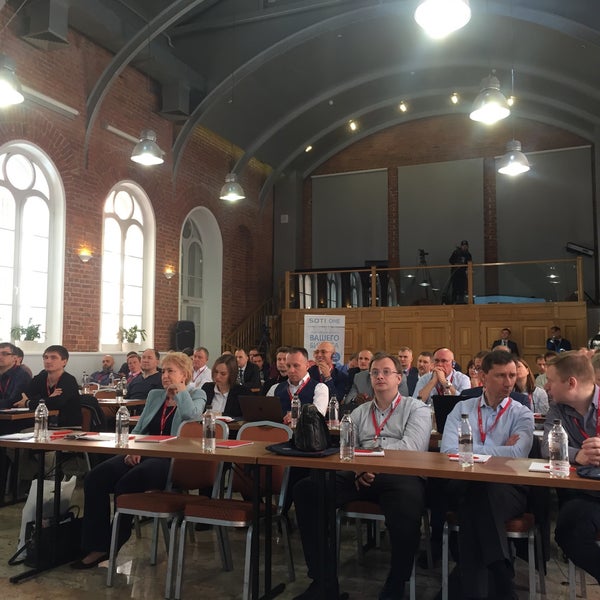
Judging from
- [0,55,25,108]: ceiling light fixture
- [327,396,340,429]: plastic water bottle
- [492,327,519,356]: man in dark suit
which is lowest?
[327,396,340,429]: plastic water bottle

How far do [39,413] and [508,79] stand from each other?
12.5 m

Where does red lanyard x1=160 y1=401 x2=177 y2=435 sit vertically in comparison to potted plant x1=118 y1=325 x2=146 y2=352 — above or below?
below

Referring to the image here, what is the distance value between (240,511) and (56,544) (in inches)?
54.7

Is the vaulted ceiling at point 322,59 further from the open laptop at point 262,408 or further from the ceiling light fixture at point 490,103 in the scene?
the open laptop at point 262,408

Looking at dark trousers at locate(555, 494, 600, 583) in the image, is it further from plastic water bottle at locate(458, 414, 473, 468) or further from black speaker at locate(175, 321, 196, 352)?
black speaker at locate(175, 321, 196, 352)

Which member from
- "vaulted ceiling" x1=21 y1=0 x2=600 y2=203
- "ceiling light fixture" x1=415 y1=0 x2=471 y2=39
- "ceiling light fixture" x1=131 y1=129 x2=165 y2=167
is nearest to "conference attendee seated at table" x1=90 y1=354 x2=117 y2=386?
"ceiling light fixture" x1=131 y1=129 x2=165 y2=167

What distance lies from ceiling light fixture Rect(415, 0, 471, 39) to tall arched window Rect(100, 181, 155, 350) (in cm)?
765

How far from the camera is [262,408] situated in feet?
16.4

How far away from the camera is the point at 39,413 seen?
4051 mm

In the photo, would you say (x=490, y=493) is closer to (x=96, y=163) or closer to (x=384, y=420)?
(x=384, y=420)

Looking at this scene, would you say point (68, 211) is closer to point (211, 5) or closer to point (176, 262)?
point (176, 262)

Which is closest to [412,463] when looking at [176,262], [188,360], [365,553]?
[365,553]

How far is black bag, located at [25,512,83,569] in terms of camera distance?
156 inches

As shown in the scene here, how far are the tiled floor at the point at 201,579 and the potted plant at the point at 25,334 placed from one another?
5.44 m
